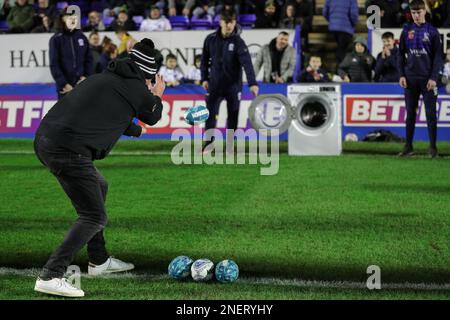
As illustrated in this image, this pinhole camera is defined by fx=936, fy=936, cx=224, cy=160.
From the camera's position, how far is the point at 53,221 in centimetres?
1027

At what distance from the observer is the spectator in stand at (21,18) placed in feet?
78.0

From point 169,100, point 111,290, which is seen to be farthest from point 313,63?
point 111,290

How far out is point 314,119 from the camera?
1678cm

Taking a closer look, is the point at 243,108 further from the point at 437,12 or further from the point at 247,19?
the point at 437,12

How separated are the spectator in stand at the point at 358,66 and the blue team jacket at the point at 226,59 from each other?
4.01 meters

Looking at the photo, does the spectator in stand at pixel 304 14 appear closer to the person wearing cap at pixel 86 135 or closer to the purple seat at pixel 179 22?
the purple seat at pixel 179 22

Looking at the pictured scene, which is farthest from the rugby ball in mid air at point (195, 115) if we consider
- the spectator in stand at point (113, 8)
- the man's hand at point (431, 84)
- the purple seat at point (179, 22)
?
the spectator in stand at point (113, 8)

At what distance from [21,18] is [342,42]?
844 cm

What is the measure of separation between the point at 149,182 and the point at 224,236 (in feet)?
13.4

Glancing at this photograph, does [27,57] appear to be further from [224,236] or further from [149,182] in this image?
[224,236]

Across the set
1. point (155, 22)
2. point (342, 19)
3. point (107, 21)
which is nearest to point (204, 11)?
point (155, 22)

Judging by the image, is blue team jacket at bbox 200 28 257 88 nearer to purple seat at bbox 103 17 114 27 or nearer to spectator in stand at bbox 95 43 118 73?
spectator in stand at bbox 95 43 118 73

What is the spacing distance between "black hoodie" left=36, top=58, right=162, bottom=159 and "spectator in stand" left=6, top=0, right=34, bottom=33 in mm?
17348
